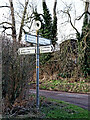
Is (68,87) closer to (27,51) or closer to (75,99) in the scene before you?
(75,99)

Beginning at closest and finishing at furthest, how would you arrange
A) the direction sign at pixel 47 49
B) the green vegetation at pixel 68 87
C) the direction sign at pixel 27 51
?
the direction sign at pixel 47 49 → the direction sign at pixel 27 51 → the green vegetation at pixel 68 87

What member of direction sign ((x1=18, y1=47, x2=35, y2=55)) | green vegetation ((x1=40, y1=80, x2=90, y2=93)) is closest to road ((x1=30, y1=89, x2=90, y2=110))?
direction sign ((x1=18, y1=47, x2=35, y2=55))

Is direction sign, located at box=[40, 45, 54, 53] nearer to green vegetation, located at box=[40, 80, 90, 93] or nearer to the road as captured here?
the road

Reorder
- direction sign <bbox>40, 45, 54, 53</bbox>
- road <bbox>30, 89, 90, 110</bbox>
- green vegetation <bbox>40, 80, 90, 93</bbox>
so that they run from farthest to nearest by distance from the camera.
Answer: green vegetation <bbox>40, 80, 90, 93</bbox> < road <bbox>30, 89, 90, 110</bbox> < direction sign <bbox>40, 45, 54, 53</bbox>

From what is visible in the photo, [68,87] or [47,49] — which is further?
[68,87]

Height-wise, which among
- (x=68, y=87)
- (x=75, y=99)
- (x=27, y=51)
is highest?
(x=27, y=51)

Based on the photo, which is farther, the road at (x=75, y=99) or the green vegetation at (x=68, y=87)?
the green vegetation at (x=68, y=87)

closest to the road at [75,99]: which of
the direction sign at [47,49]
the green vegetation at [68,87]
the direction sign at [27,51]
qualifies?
the direction sign at [27,51]

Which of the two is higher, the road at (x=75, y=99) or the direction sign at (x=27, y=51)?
the direction sign at (x=27, y=51)

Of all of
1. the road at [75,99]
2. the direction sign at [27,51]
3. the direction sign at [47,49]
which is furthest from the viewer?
the road at [75,99]

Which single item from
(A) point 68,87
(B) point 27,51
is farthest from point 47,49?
(A) point 68,87

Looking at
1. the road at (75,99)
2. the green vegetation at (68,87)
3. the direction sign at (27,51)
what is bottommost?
the road at (75,99)

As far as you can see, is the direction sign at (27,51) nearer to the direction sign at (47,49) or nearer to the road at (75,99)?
the direction sign at (47,49)

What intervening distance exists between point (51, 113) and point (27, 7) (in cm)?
1730
